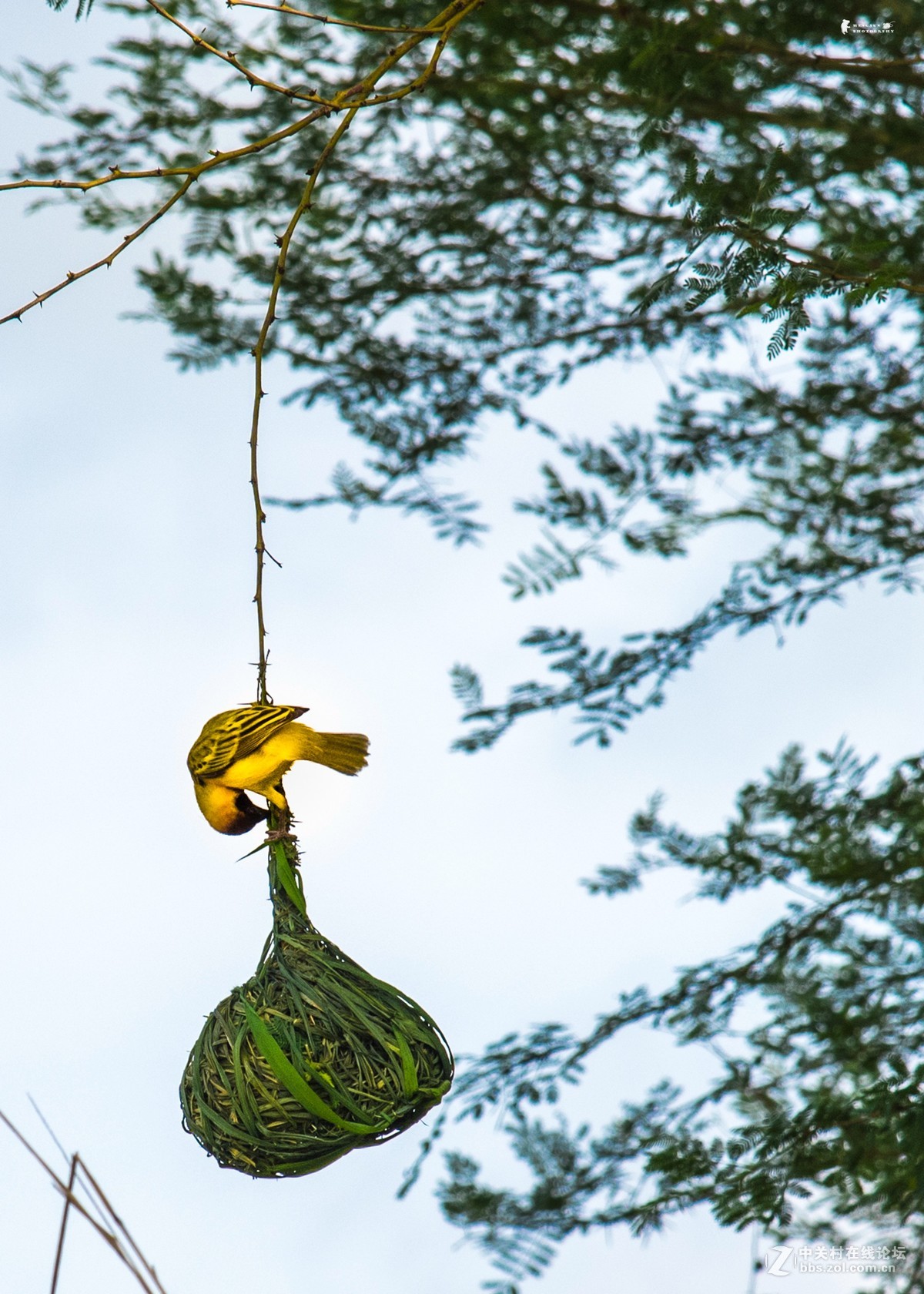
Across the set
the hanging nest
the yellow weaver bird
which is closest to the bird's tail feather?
the yellow weaver bird

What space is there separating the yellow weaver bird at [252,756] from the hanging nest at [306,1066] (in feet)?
0.73

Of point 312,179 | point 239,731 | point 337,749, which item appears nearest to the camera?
point 312,179

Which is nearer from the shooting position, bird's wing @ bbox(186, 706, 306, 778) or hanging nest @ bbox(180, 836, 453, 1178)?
hanging nest @ bbox(180, 836, 453, 1178)

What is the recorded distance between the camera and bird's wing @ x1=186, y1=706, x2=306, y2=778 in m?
1.94

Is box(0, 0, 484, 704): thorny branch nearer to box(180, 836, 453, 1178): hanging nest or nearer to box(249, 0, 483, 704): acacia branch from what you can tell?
box(249, 0, 483, 704): acacia branch

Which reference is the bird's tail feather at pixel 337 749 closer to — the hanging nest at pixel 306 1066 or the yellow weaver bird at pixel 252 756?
the yellow weaver bird at pixel 252 756

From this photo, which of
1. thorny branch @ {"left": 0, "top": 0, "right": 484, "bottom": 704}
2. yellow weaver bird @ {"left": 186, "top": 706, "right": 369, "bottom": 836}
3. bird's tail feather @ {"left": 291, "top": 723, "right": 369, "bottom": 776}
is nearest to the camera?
thorny branch @ {"left": 0, "top": 0, "right": 484, "bottom": 704}

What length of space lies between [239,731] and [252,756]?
0.08 metres

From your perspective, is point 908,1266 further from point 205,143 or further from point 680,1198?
point 205,143

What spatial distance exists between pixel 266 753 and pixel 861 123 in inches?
84.8

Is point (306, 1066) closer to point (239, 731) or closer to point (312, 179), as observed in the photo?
point (239, 731)

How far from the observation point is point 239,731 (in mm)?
1943

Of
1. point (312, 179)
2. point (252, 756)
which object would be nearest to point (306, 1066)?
point (252, 756)

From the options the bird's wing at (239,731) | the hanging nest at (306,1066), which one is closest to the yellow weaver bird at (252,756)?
the bird's wing at (239,731)
